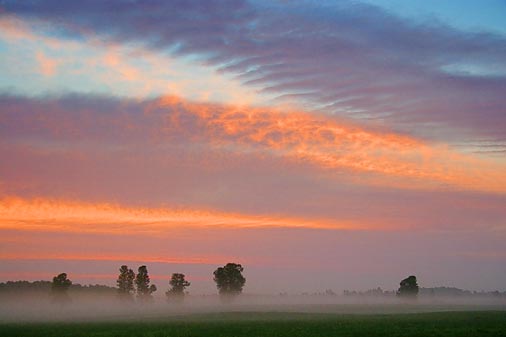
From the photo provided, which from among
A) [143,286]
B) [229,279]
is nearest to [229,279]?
[229,279]

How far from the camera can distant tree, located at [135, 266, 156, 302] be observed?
607ft

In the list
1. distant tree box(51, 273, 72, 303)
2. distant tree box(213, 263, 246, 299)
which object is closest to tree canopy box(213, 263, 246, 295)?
distant tree box(213, 263, 246, 299)

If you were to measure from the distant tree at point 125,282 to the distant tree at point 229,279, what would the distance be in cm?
3175

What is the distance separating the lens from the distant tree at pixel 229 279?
173250 mm

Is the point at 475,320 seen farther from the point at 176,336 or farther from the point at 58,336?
the point at 58,336

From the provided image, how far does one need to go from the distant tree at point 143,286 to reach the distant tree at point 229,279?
26.1 metres

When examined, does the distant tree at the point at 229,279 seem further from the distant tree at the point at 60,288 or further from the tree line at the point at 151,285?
the distant tree at the point at 60,288

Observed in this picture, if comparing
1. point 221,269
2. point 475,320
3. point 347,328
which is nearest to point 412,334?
point 347,328

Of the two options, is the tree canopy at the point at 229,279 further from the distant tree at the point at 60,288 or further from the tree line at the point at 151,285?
the distant tree at the point at 60,288

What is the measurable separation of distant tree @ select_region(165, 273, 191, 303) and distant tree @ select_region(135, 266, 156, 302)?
7.35 m

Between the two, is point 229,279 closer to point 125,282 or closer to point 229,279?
point 229,279

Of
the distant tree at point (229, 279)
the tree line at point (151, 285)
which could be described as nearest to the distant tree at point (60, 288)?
the tree line at point (151, 285)

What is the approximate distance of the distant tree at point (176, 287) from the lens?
191 metres

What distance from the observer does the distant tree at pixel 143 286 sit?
18488 cm
